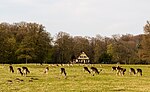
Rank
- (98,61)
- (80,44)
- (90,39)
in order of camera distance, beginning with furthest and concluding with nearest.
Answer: (90,39) → (80,44) → (98,61)

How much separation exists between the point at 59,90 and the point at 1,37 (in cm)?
8518

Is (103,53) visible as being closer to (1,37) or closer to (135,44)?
(135,44)

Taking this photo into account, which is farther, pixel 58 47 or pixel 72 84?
pixel 58 47

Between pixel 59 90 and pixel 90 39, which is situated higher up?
pixel 90 39

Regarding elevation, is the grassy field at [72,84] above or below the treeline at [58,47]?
below

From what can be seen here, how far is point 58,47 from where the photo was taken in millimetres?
122562

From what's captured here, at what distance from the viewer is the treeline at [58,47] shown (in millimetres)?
103875

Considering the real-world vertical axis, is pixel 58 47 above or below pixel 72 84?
above

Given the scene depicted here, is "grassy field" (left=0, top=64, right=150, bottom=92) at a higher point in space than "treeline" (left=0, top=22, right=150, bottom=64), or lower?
lower

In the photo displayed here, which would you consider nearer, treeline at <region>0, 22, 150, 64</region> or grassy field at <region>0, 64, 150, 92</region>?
grassy field at <region>0, 64, 150, 92</region>

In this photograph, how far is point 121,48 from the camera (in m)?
129

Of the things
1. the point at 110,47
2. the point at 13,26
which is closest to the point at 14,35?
the point at 13,26

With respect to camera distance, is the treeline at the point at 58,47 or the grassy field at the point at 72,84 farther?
the treeline at the point at 58,47

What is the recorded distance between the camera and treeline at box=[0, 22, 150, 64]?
341ft
